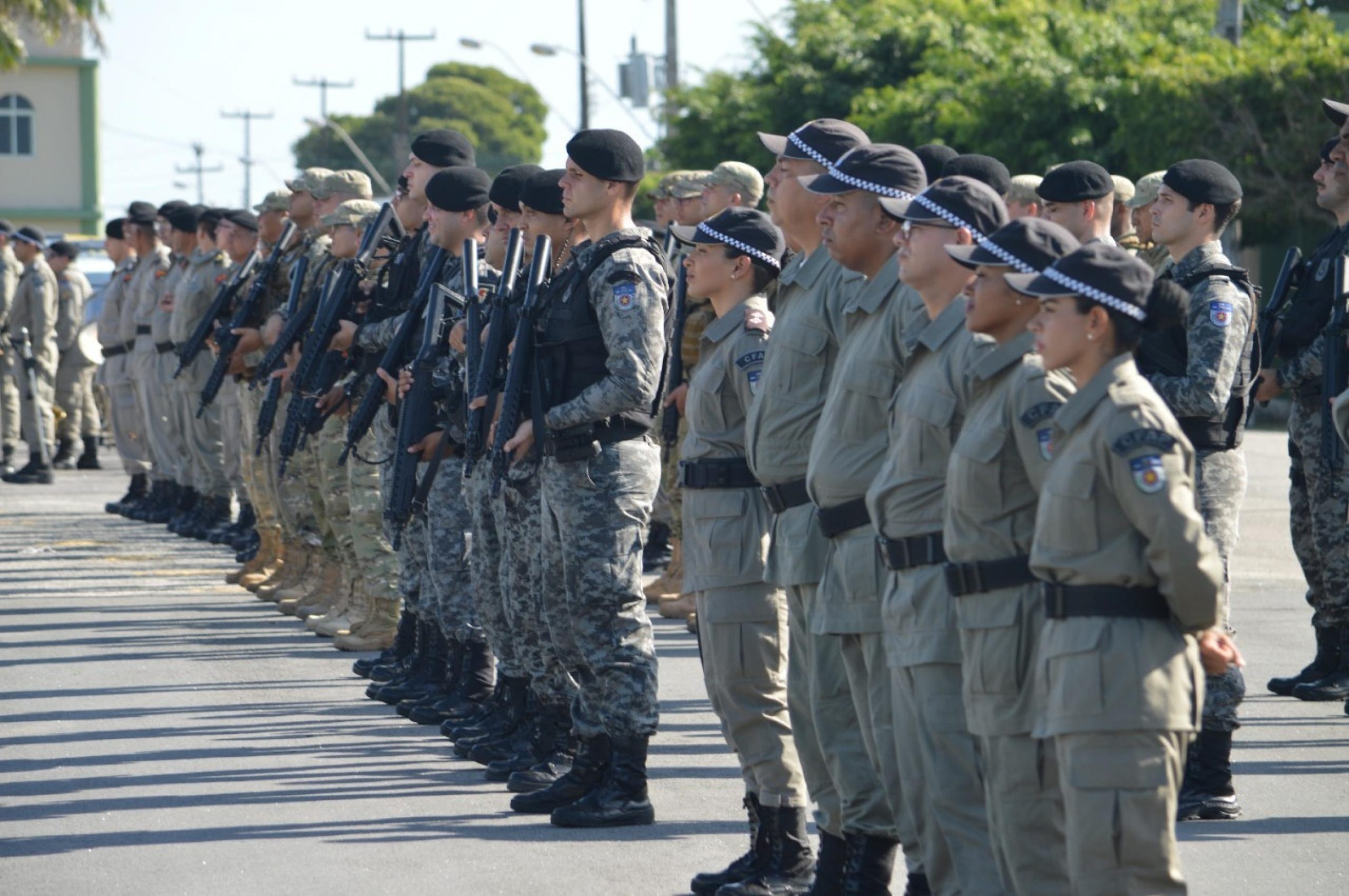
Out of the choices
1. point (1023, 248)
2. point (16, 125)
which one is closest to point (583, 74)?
point (16, 125)

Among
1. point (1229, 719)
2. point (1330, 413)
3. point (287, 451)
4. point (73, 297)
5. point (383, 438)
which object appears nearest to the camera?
point (1229, 719)

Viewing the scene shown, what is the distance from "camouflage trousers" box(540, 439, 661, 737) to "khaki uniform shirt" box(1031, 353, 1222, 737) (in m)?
2.59

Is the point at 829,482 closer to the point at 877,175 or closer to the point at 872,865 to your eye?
the point at 877,175

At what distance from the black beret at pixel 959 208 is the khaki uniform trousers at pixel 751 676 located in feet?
4.87

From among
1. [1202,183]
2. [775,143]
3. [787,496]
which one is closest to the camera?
[787,496]

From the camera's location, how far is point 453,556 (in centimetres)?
839

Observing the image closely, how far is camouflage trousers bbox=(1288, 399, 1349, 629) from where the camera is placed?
328 inches

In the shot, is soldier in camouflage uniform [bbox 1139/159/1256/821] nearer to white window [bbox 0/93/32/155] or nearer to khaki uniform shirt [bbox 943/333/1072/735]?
khaki uniform shirt [bbox 943/333/1072/735]

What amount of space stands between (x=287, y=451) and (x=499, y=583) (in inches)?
122

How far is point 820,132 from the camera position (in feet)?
19.0

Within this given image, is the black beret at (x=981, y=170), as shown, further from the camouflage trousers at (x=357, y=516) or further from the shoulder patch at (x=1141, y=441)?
the shoulder patch at (x=1141, y=441)

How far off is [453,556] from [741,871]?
3.01 metres

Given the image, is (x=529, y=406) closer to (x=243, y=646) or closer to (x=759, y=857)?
(x=759, y=857)

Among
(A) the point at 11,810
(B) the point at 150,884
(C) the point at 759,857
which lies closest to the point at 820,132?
(C) the point at 759,857
